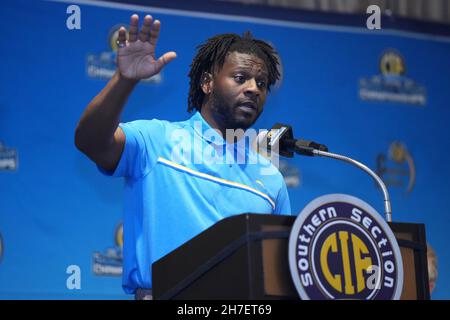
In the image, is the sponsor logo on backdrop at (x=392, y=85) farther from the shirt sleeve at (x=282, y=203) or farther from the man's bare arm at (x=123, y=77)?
the man's bare arm at (x=123, y=77)

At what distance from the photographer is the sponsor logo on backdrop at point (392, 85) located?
454 cm

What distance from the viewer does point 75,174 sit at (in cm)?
389

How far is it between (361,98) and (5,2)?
6.22 feet

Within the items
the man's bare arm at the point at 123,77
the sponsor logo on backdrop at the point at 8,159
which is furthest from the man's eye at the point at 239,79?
the sponsor logo on backdrop at the point at 8,159

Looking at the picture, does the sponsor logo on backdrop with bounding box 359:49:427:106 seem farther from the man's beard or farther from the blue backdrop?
the man's beard

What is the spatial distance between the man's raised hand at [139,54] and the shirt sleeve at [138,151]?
37 cm

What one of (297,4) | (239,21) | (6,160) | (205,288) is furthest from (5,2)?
(205,288)

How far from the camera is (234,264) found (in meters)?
1.97

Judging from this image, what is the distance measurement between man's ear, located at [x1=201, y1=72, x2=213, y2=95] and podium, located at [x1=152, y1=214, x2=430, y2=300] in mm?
960

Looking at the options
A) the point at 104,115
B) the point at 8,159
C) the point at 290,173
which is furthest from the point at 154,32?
the point at 290,173

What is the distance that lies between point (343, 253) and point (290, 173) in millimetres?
2219

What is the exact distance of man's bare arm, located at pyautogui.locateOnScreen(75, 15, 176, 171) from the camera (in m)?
2.23
